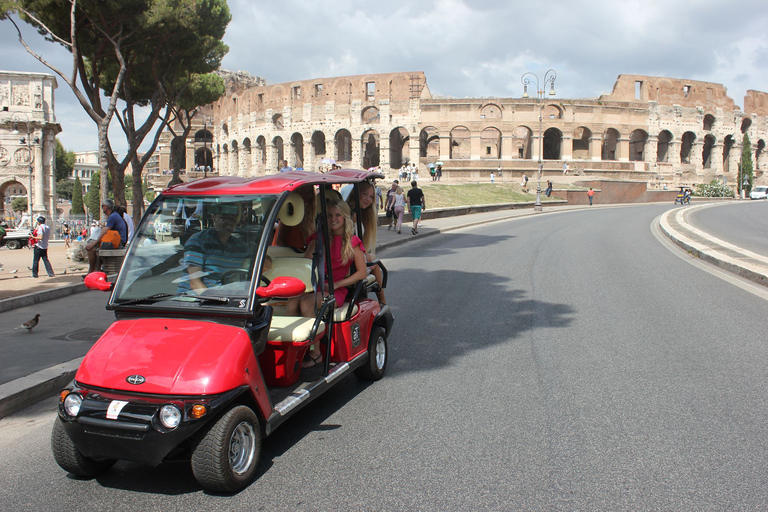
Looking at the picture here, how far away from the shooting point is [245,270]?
3705mm

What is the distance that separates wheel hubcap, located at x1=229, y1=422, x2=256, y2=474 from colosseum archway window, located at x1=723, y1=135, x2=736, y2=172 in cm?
6919

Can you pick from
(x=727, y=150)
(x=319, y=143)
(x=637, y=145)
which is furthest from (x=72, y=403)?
(x=727, y=150)

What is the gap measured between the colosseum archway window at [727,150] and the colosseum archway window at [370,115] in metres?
35.6

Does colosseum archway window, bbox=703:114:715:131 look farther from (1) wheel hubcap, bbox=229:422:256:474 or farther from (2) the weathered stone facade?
(1) wheel hubcap, bbox=229:422:256:474

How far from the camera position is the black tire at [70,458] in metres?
3.24

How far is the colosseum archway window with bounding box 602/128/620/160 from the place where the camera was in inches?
2274

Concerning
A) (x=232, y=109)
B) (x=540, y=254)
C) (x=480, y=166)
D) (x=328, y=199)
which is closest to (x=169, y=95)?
(x=540, y=254)

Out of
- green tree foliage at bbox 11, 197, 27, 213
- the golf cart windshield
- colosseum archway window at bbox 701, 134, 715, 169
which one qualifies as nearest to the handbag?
the golf cart windshield

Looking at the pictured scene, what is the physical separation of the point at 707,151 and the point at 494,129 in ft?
74.1

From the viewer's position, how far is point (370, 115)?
56438 millimetres

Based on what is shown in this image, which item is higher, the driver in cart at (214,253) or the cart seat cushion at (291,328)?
the driver in cart at (214,253)

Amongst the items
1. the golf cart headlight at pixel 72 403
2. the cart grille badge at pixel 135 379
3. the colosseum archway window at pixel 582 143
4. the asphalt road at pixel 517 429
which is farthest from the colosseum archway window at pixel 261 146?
the cart grille badge at pixel 135 379

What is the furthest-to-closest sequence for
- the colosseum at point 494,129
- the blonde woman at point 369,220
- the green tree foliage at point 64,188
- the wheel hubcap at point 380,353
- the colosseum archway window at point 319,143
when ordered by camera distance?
the green tree foliage at point 64,188
the colosseum archway window at point 319,143
the colosseum at point 494,129
the blonde woman at point 369,220
the wheel hubcap at point 380,353

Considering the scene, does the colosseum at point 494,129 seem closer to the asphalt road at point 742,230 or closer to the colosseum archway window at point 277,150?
the colosseum archway window at point 277,150
